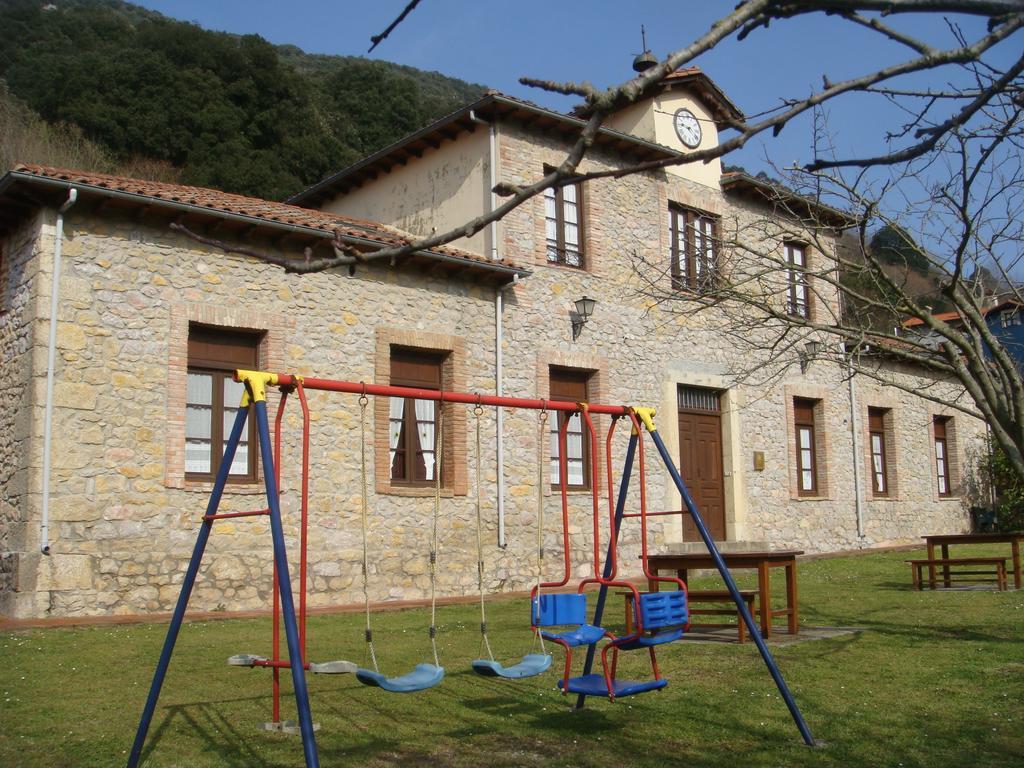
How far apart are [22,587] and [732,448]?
34.6ft

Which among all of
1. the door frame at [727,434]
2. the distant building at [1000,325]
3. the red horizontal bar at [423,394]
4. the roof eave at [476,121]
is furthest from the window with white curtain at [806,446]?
the red horizontal bar at [423,394]

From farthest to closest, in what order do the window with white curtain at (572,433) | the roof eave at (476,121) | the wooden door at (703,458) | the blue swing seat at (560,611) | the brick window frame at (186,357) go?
the wooden door at (703,458), the window with white curtain at (572,433), the roof eave at (476,121), the brick window frame at (186,357), the blue swing seat at (560,611)

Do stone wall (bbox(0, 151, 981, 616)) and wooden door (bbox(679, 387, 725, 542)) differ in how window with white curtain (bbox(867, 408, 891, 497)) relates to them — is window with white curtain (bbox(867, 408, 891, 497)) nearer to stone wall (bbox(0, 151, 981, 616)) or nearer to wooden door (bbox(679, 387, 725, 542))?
stone wall (bbox(0, 151, 981, 616))

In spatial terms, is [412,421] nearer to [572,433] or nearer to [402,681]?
[572,433]

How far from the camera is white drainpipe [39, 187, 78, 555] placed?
30.1 ft

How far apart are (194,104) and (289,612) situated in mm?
26356

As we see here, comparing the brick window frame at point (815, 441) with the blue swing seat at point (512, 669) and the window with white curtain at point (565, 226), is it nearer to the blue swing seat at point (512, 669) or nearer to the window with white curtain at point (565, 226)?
the window with white curtain at point (565, 226)

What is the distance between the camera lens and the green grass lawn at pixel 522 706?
472cm

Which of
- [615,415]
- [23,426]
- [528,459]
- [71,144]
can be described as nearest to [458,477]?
[528,459]

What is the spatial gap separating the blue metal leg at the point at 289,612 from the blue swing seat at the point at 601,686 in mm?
1561

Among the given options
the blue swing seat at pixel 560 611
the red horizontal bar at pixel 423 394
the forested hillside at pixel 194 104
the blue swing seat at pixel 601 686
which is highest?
the forested hillside at pixel 194 104

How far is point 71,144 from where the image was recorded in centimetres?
2592

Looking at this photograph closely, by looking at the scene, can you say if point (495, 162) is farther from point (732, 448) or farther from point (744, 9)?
point (744, 9)

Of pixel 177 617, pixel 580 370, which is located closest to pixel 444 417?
pixel 580 370
